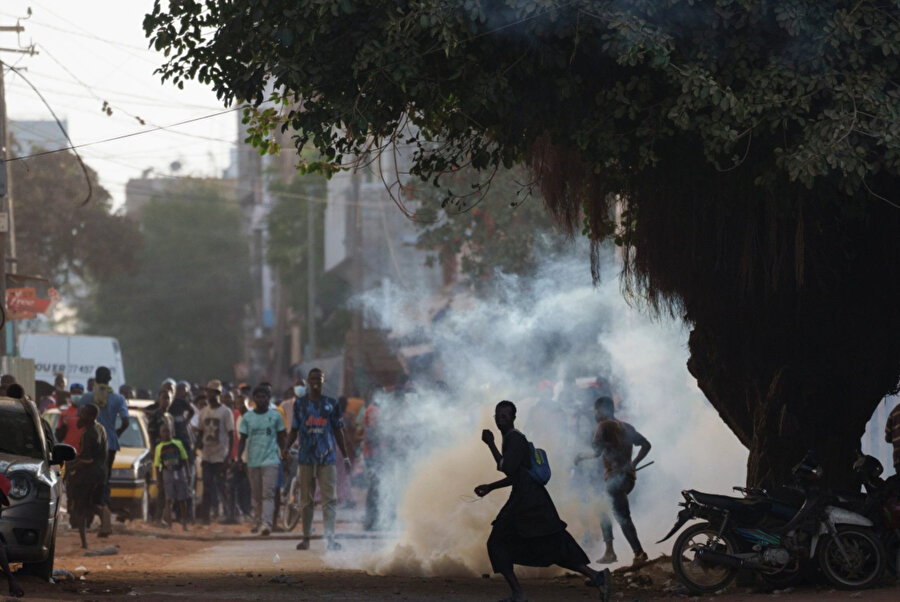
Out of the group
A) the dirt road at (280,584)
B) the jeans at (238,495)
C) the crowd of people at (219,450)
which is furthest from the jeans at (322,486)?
the jeans at (238,495)

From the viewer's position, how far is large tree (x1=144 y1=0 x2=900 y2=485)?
9.98m

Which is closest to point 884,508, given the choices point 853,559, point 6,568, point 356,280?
point 853,559

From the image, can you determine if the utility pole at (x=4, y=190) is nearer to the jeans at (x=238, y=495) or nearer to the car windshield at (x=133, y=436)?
the car windshield at (x=133, y=436)

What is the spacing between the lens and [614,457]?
14289 millimetres

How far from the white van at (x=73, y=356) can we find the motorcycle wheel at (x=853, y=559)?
2511 centimetres

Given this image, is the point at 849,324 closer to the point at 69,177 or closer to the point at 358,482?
the point at 358,482

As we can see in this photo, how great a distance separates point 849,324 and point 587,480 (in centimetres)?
359

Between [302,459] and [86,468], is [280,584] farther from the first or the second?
[86,468]

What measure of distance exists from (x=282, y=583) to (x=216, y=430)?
875 cm

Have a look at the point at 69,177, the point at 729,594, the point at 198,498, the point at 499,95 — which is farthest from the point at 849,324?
the point at 69,177

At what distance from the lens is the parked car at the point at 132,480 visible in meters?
20.6

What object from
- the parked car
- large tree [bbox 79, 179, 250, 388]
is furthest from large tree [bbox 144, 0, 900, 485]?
large tree [bbox 79, 179, 250, 388]

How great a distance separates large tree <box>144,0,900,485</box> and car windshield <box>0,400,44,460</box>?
3074 mm

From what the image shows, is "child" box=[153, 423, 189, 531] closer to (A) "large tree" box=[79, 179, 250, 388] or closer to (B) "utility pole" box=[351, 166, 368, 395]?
Answer: (B) "utility pole" box=[351, 166, 368, 395]
